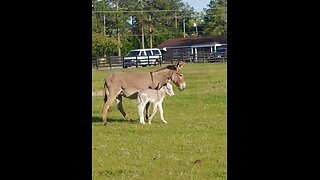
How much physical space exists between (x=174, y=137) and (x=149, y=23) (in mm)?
1053

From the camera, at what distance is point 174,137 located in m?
3.87

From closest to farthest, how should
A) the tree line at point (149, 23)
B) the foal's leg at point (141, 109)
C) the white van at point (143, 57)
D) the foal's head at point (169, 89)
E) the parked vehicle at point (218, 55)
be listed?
the parked vehicle at point (218, 55) → the tree line at point (149, 23) → the foal's leg at point (141, 109) → the foal's head at point (169, 89) → the white van at point (143, 57)

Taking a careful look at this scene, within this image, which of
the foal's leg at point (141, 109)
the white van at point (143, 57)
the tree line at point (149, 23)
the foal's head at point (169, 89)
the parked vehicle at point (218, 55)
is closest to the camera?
the parked vehicle at point (218, 55)

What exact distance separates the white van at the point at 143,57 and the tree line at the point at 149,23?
0.55 feet

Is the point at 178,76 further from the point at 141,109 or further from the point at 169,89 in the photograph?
the point at 141,109

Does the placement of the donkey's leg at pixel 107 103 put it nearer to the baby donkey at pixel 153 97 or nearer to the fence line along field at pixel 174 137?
the fence line along field at pixel 174 137

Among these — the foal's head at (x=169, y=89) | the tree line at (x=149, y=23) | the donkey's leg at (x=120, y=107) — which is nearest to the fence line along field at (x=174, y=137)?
the donkey's leg at (x=120, y=107)

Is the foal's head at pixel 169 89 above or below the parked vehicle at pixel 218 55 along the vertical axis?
below

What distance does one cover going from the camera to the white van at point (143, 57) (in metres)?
4.80
